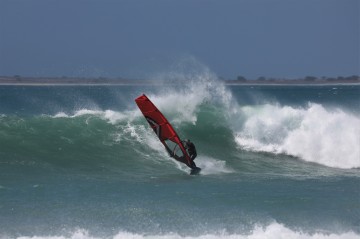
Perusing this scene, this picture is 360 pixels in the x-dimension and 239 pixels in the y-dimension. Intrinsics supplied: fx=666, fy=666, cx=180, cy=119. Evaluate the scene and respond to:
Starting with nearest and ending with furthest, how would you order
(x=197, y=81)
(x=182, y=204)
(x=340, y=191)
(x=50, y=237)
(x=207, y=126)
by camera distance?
1. (x=50, y=237)
2. (x=182, y=204)
3. (x=340, y=191)
4. (x=207, y=126)
5. (x=197, y=81)

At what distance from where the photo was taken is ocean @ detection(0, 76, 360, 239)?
10.3 metres

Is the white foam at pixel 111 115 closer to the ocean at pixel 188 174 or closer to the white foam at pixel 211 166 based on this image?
the ocean at pixel 188 174

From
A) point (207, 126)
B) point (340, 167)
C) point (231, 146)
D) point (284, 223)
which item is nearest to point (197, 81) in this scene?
point (207, 126)

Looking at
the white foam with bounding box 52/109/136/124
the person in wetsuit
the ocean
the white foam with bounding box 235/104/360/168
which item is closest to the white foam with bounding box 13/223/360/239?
the ocean


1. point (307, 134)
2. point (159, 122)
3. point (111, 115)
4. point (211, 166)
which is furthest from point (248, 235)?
point (111, 115)

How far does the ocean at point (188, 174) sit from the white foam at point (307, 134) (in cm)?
3

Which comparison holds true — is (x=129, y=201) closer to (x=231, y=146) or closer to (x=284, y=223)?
(x=284, y=223)

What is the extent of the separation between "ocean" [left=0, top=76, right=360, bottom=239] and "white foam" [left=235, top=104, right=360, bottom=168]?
0.03 meters

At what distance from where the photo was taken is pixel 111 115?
18.8m

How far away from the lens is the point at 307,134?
1816 centimetres

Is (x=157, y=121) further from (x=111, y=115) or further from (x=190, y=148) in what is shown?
(x=111, y=115)

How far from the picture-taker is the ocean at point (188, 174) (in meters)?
10.3

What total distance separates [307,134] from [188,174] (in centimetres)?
532

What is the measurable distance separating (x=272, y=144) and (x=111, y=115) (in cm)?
458
